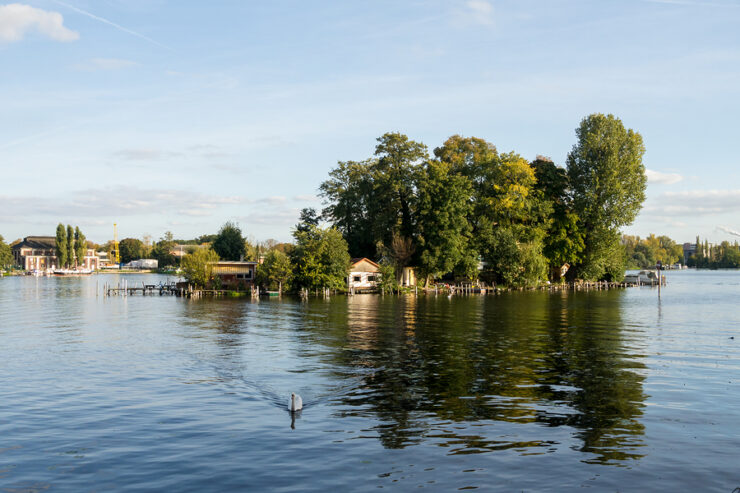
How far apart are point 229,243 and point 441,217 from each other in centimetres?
6291

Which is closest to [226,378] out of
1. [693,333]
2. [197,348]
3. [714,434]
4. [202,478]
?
[197,348]

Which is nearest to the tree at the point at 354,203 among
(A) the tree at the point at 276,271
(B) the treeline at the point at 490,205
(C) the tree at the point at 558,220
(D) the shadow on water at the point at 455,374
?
(B) the treeline at the point at 490,205

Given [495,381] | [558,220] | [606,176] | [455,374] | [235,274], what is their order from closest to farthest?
1. [495,381]
2. [455,374]
3. [235,274]
4. [606,176]
5. [558,220]

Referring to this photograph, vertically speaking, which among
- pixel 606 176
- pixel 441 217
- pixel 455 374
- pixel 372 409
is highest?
pixel 606 176

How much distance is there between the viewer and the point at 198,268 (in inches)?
3642

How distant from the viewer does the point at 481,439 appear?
61.3 feet

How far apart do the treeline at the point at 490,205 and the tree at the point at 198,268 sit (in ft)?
85.2

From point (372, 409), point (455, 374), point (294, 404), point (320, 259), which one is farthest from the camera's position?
point (320, 259)

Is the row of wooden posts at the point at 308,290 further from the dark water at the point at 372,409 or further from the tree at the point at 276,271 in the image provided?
the dark water at the point at 372,409

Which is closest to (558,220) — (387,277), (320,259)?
(387,277)

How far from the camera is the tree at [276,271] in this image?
89625 mm

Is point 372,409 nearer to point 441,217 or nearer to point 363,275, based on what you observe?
point 441,217

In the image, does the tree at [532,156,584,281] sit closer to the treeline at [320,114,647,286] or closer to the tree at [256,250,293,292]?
the treeline at [320,114,647,286]

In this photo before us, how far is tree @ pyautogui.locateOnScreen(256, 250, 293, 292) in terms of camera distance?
294 feet
